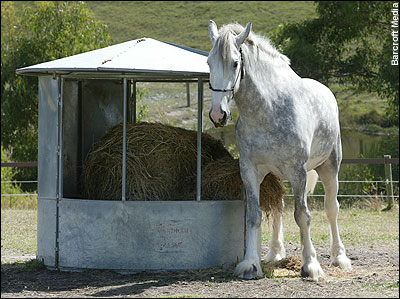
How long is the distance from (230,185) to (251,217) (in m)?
0.62

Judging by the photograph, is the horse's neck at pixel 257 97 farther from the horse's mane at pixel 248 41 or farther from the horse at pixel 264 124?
the horse's mane at pixel 248 41

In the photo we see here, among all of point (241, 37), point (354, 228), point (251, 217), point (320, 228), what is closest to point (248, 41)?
point (241, 37)

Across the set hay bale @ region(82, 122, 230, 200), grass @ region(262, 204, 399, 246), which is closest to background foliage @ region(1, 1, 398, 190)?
grass @ region(262, 204, 399, 246)

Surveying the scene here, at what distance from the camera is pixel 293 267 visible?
7383 millimetres

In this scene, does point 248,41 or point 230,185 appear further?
point 230,185

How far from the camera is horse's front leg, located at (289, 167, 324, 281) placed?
6.63 meters

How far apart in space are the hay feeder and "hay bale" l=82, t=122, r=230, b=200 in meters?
0.23

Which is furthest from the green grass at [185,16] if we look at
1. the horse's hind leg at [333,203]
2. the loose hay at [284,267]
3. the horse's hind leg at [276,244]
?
the loose hay at [284,267]

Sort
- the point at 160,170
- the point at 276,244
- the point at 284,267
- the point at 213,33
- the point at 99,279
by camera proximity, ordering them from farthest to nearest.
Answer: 1. the point at 276,244
2. the point at 160,170
3. the point at 284,267
4. the point at 99,279
5. the point at 213,33

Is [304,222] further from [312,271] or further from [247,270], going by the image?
[247,270]

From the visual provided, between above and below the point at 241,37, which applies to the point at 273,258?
below

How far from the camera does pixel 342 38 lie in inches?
719

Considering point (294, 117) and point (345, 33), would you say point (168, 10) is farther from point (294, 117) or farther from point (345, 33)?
point (294, 117)

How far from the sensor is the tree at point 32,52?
1827 centimetres
